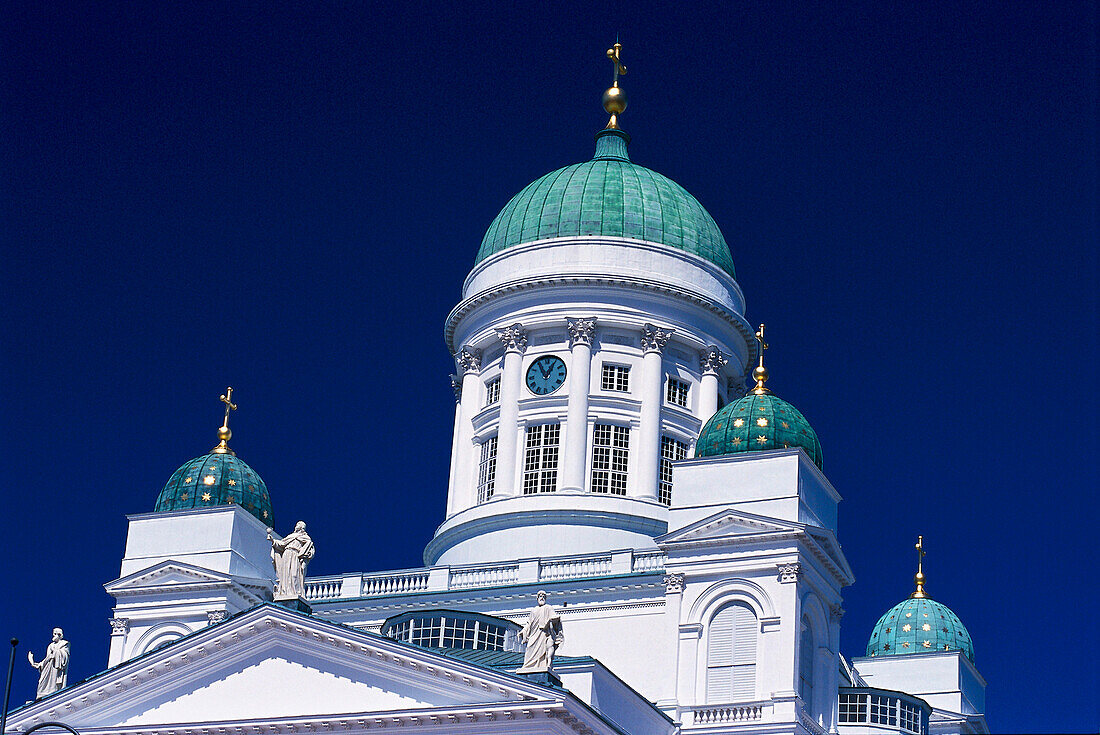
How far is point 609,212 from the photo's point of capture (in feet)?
212

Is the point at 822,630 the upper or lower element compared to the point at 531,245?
lower

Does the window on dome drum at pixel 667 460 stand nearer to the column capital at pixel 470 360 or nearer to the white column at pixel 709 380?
the white column at pixel 709 380

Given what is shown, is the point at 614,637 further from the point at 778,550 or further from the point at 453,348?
the point at 453,348

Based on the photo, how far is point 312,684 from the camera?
44938 mm

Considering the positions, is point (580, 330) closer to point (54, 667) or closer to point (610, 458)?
point (610, 458)

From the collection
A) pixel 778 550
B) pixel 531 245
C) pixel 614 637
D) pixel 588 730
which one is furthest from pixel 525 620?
pixel 531 245

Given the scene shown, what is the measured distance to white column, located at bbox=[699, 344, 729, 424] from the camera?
206ft

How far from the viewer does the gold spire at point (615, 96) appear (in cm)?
6894

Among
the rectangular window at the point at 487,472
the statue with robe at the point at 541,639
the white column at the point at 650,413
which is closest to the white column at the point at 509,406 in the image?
the rectangular window at the point at 487,472

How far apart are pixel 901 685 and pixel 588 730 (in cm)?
3089

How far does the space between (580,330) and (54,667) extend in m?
20.8

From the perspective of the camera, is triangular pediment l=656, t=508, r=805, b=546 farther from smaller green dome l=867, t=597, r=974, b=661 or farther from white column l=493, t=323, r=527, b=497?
smaller green dome l=867, t=597, r=974, b=661

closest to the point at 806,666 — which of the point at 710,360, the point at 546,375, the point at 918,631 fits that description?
the point at 710,360

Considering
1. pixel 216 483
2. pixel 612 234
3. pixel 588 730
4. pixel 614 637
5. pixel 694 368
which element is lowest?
pixel 588 730
